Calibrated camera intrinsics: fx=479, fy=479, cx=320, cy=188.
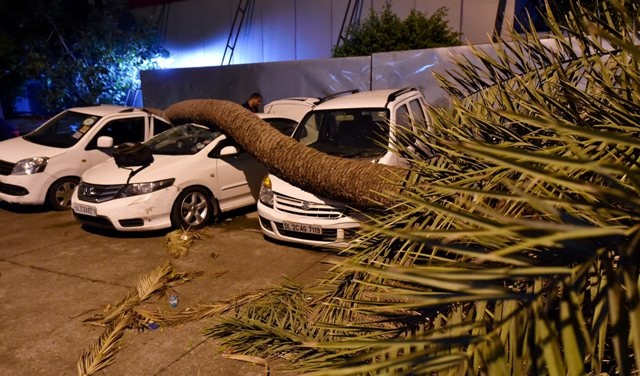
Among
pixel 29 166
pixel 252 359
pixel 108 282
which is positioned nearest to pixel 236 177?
pixel 108 282

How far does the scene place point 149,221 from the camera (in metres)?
6.27

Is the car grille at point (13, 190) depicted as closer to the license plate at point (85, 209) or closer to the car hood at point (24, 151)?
the car hood at point (24, 151)

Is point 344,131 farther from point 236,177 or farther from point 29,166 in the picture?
→ point 29,166

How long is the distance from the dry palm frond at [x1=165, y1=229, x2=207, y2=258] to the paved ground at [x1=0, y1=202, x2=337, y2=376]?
0.09m

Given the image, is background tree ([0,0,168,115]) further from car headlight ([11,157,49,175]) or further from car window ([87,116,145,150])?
car headlight ([11,157,49,175])

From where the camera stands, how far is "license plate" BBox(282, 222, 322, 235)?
5.43 metres

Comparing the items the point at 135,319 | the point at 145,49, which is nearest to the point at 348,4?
the point at 145,49

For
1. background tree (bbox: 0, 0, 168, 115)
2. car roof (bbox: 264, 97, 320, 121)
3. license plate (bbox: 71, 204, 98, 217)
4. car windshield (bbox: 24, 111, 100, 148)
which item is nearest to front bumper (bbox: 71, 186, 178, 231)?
license plate (bbox: 71, 204, 98, 217)

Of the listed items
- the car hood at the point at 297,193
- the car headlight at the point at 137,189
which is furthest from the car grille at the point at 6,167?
the car hood at the point at 297,193

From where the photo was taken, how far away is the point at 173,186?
251 inches

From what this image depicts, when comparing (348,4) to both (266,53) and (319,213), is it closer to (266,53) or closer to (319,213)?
(266,53)

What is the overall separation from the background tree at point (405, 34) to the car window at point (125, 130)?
587 centimetres

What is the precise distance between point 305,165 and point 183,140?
141 inches

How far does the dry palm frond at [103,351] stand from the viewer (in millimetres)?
3413
